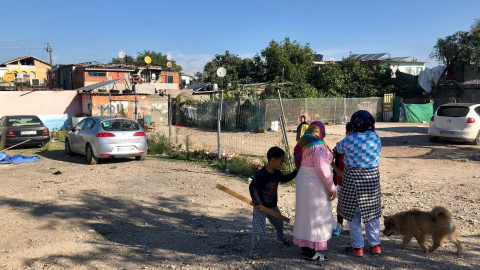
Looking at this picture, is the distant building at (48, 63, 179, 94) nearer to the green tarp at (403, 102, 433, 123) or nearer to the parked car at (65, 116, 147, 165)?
the green tarp at (403, 102, 433, 123)

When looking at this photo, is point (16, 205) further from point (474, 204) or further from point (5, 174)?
point (474, 204)

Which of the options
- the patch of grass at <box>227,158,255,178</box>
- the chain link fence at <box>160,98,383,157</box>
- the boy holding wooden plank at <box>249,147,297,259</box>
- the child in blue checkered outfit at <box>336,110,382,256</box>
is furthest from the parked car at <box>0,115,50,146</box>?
the child in blue checkered outfit at <box>336,110,382,256</box>

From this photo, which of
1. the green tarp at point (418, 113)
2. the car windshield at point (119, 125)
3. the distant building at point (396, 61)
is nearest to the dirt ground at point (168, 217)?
the car windshield at point (119, 125)

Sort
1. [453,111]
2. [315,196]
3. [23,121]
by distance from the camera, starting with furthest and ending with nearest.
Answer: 1. [23,121]
2. [453,111]
3. [315,196]

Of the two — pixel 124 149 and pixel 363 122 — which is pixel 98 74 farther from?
pixel 363 122

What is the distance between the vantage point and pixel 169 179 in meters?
8.60

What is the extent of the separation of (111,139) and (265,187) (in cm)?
732

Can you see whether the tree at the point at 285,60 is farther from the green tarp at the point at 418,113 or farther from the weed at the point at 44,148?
the weed at the point at 44,148

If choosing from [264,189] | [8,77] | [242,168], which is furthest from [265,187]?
[8,77]

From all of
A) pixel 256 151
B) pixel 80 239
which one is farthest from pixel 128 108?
pixel 80 239

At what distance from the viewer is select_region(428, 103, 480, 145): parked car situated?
43.7 ft

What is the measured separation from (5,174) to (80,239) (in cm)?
595

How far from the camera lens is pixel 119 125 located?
10898mm

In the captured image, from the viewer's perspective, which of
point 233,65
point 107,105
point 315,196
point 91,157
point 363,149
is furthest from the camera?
point 233,65
